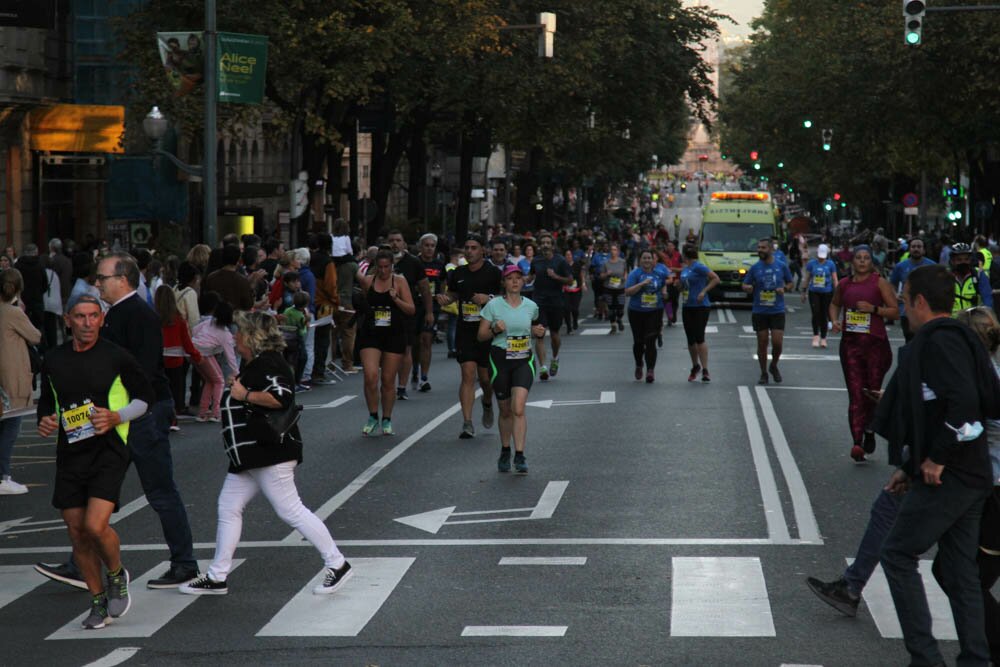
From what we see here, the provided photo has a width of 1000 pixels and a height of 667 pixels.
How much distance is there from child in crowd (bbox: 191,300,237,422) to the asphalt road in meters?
0.60

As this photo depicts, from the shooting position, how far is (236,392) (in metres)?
9.66

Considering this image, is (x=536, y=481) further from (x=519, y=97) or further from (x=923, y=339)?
(x=519, y=97)

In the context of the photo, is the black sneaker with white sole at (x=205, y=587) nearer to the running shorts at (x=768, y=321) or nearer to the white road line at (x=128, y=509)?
the white road line at (x=128, y=509)

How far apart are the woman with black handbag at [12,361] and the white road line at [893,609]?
22.4 feet

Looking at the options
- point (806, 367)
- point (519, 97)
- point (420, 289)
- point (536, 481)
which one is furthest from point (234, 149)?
point (536, 481)

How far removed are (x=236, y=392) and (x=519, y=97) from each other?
34.6 m

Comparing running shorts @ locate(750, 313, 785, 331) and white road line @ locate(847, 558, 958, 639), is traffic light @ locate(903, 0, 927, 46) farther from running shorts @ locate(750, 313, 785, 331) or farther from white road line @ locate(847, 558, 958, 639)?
white road line @ locate(847, 558, 958, 639)

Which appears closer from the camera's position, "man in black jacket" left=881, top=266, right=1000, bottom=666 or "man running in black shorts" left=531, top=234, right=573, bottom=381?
"man in black jacket" left=881, top=266, right=1000, bottom=666

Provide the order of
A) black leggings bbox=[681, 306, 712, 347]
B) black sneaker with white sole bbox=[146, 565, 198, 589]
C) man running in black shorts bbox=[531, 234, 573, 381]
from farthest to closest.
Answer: man running in black shorts bbox=[531, 234, 573, 381] < black leggings bbox=[681, 306, 712, 347] < black sneaker with white sole bbox=[146, 565, 198, 589]

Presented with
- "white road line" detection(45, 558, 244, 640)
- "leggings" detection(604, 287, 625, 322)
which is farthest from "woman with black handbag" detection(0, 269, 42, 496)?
"leggings" detection(604, 287, 625, 322)

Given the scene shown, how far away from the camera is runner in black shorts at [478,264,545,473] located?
14297 millimetres

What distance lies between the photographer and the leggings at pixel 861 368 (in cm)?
1512

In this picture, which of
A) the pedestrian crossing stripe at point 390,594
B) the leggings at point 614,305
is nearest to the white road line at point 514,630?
the pedestrian crossing stripe at point 390,594

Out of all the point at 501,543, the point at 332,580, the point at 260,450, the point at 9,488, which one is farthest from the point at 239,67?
the point at 332,580
